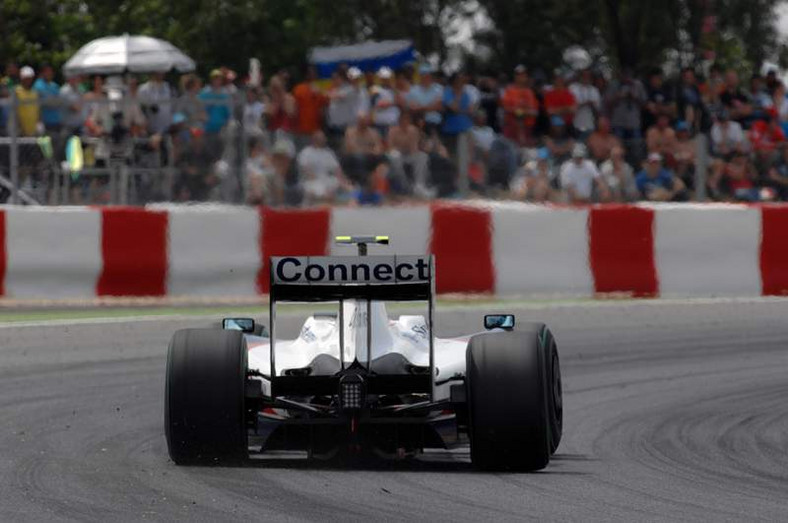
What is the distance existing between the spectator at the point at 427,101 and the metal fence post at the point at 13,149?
4426mm

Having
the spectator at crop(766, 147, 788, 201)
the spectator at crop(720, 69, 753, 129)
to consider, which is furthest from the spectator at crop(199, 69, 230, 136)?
the spectator at crop(720, 69, 753, 129)

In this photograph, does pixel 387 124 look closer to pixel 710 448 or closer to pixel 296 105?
pixel 296 105

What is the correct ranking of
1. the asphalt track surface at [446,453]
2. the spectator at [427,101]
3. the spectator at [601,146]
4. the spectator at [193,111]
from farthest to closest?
the spectator at [427,101]
the spectator at [601,146]
the spectator at [193,111]
the asphalt track surface at [446,453]

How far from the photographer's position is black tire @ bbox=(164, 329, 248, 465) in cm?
758

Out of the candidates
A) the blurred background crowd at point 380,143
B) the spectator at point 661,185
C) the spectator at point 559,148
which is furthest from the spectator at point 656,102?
the spectator at point 661,185

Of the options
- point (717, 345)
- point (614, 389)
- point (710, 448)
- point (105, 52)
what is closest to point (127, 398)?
point (614, 389)

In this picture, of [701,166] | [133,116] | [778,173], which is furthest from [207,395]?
[778,173]

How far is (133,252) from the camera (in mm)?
15539

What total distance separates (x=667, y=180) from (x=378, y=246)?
10.7 ft

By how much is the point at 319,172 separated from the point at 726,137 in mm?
5276

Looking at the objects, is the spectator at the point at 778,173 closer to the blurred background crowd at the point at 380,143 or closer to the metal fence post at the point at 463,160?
the blurred background crowd at the point at 380,143

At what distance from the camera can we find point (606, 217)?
15.7 meters

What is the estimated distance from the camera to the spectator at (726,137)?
57.4 feet

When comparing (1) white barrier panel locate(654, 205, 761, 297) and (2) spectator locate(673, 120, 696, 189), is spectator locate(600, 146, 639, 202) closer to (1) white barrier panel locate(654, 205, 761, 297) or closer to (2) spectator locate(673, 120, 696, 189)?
(2) spectator locate(673, 120, 696, 189)
